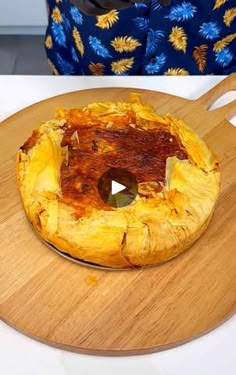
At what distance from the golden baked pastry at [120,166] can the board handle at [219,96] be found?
114mm

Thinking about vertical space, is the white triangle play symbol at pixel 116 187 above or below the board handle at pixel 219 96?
below

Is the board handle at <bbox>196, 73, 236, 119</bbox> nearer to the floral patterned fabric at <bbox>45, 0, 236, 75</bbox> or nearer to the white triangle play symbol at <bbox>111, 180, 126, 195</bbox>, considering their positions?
the floral patterned fabric at <bbox>45, 0, 236, 75</bbox>

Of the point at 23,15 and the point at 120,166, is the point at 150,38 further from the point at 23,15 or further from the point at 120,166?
the point at 23,15

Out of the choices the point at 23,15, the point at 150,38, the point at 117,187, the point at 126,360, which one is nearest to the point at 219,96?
the point at 150,38

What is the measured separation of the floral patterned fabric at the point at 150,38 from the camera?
95 centimetres

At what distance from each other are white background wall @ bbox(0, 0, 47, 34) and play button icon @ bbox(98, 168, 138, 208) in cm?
141

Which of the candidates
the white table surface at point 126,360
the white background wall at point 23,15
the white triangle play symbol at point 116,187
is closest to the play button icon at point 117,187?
the white triangle play symbol at point 116,187

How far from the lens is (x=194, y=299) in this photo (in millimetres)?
659

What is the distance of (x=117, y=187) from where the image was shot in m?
0.69

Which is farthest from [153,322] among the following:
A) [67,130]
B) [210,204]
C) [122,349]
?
[67,130]

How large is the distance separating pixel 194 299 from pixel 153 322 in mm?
58

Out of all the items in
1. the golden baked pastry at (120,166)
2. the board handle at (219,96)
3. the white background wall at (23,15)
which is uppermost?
the board handle at (219,96)

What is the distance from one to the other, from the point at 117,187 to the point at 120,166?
46 mm

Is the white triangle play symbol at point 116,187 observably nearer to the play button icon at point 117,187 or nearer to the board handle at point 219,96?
the play button icon at point 117,187
